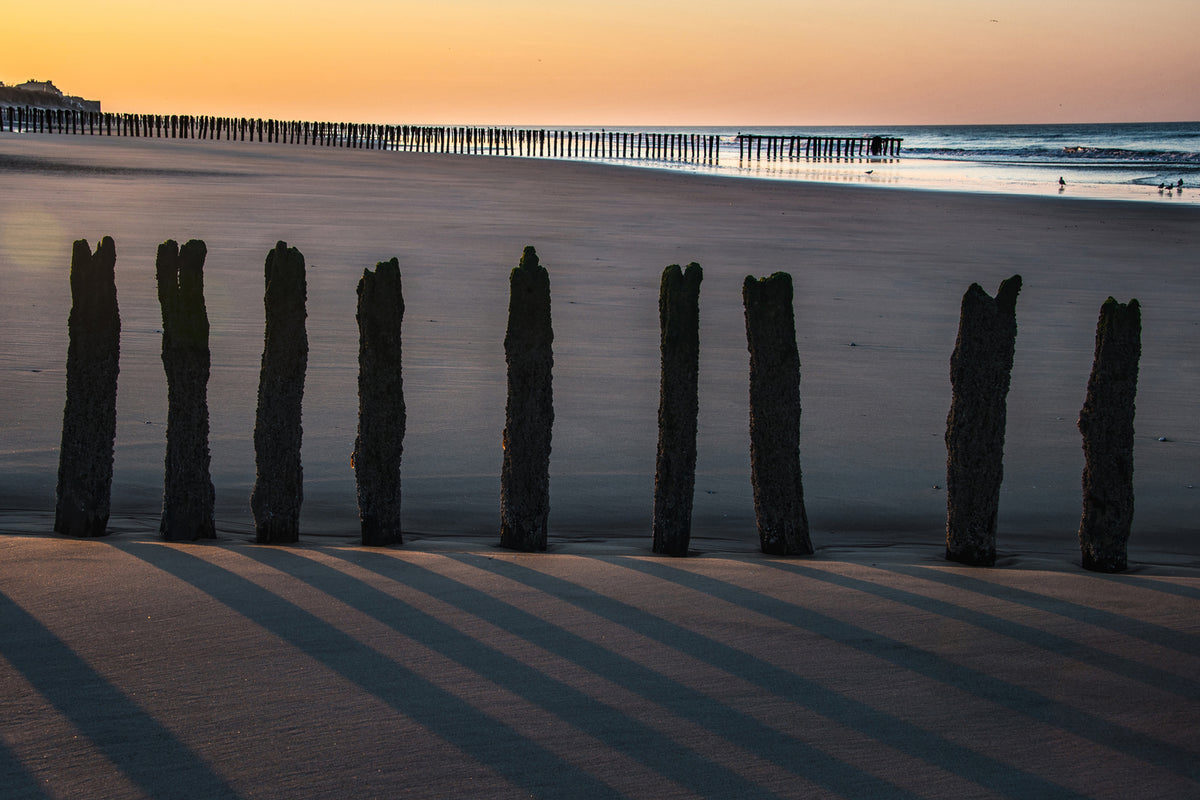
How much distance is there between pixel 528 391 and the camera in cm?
430

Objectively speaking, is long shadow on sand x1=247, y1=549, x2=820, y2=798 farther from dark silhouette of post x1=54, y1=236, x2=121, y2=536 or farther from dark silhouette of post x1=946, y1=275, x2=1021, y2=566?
dark silhouette of post x1=946, y1=275, x2=1021, y2=566

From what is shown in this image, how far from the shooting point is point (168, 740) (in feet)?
9.26

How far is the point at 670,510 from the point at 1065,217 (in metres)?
21.7

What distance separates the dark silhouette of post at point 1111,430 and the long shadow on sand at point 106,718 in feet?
10.6

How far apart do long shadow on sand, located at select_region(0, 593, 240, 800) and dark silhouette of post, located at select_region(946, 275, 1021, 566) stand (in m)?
2.84

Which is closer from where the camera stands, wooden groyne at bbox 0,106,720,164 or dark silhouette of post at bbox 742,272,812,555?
dark silhouette of post at bbox 742,272,812,555

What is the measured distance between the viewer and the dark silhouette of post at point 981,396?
418 centimetres

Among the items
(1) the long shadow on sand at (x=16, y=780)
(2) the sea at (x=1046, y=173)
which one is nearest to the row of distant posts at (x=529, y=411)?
(1) the long shadow on sand at (x=16, y=780)

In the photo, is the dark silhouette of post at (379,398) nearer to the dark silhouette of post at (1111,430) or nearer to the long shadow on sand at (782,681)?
the long shadow on sand at (782,681)

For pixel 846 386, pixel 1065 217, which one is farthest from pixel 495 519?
pixel 1065 217

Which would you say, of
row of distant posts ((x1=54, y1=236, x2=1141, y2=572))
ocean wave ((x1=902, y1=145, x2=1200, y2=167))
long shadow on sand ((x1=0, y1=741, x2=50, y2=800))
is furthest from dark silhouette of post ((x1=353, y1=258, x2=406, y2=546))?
ocean wave ((x1=902, y1=145, x2=1200, y2=167))

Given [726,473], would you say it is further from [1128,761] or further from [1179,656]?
[1128,761]

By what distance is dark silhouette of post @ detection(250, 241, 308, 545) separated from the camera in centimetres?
431

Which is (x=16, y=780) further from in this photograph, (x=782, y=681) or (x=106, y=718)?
(x=782, y=681)
